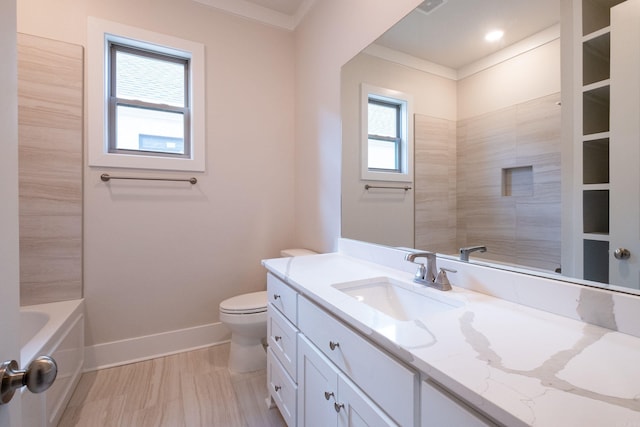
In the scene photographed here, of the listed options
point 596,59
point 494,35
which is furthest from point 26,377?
point 494,35

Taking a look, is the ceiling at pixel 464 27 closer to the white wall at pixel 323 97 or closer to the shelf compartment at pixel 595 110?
the white wall at pixel 323 97

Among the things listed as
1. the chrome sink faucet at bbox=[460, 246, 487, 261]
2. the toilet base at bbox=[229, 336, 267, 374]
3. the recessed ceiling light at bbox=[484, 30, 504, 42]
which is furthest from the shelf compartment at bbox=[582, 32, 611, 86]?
the toilet base at bbox=[229, 336, 267, 374]

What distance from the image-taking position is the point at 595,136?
785 millimetres

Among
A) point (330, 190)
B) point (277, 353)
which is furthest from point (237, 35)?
point (277, 353)

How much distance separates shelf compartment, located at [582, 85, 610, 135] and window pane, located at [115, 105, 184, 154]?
2344mm

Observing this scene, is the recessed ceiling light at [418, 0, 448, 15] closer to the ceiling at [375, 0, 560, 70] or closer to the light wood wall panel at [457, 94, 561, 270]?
the ceiling at [375, 0, 560, 70]

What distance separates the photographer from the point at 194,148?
2.15 meters

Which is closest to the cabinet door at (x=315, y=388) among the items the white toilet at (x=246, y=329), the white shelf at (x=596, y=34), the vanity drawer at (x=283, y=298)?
the vanity drawer at (x=283, y=298)

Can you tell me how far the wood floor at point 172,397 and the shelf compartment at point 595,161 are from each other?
166cm

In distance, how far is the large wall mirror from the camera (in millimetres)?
757

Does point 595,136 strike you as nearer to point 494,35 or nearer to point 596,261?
point 596,261

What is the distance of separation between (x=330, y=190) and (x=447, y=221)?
0.90 m

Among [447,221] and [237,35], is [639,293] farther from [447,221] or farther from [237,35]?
[237,35]

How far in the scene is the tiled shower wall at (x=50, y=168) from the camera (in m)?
1.72
